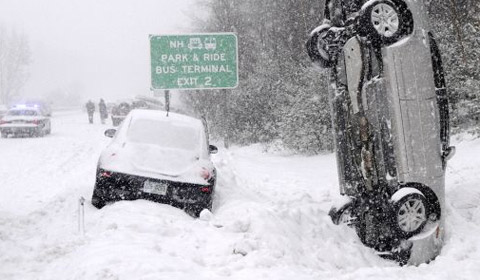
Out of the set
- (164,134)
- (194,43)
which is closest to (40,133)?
(194,43)

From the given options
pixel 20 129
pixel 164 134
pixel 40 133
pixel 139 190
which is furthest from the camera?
pixel 40 133

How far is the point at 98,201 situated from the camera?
8.01m

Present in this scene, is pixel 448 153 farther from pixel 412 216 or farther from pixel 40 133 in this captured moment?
pixel 40 133

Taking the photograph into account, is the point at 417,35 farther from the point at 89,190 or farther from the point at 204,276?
the point at 89,190

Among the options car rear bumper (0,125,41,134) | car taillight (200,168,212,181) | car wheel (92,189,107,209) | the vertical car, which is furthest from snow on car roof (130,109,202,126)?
car rear bumper (0,125,41,134)

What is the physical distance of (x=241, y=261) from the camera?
17.1 ft

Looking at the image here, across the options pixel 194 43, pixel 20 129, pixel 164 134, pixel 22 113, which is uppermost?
pixel 194 43

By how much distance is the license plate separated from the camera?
25.6 feet

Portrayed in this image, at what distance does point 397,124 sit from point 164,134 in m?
3.97

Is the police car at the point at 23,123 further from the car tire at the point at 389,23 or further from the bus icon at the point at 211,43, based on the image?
the car tire at the point at 389,23

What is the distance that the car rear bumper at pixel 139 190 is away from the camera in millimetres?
7809

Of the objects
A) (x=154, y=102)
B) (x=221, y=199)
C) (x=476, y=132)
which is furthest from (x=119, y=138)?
(x=154, y=102)

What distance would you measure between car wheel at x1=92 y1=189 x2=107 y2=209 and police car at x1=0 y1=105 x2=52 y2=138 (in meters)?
17.2

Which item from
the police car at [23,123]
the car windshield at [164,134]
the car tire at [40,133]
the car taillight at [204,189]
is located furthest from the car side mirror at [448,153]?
the car tire at [40,133]
